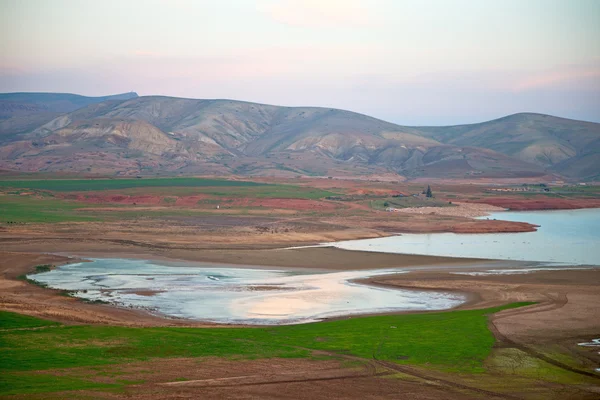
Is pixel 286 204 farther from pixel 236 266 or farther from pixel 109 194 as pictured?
pixel 236 266

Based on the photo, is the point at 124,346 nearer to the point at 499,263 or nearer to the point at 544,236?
the point at 499,263

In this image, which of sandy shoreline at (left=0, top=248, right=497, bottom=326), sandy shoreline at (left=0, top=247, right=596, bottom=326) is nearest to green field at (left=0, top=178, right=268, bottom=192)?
sandy shoreline at (left=0, top=248, right=497, bottom=326)

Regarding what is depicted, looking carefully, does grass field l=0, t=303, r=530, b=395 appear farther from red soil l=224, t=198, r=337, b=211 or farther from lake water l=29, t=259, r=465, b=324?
red soil l=224, t=198, r=337, b=211

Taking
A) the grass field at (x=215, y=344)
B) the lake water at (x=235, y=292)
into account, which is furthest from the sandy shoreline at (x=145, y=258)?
the grass field at (x=215, y=344)

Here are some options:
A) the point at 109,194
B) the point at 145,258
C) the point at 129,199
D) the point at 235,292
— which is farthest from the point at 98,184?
the point at 235,292

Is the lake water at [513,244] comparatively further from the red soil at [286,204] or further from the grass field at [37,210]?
the grass field at [37,210]

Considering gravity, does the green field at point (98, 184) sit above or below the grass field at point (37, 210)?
above
